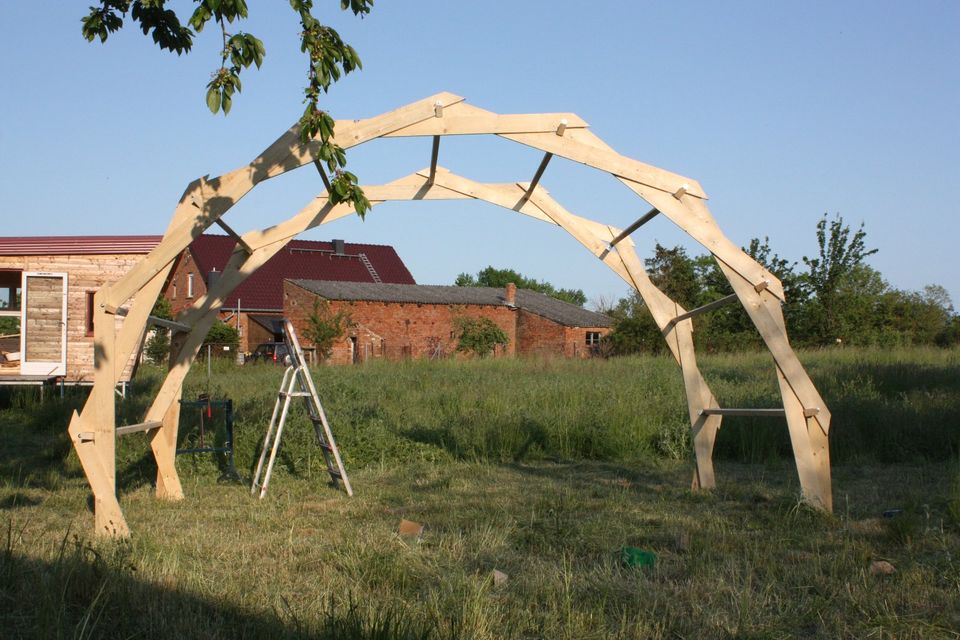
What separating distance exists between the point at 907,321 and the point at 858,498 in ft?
137

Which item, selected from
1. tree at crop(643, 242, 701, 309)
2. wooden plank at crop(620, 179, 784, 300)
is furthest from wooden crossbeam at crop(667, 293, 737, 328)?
tree at crop(643, 242, 701, 309)

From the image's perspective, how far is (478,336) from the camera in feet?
162

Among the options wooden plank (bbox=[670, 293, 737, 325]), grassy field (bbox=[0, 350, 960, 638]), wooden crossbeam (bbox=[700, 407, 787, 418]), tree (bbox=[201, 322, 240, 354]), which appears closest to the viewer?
grassy field (bbox=[0, 350, 960, 638])

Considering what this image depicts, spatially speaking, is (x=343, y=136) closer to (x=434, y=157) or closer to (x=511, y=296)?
(x=434, y=157)

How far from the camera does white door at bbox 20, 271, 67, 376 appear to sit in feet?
63.4

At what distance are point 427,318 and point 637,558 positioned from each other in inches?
1762

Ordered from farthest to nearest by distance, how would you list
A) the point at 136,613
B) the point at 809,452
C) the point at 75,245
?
the point at 75,245 → the point at 809,452 → the point at 136,613

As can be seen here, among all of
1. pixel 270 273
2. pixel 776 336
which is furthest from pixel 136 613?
pixel 270 273

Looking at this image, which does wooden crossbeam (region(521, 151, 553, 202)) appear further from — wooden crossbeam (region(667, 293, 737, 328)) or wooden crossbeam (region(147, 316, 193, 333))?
wooden crossbeam (region(147, 316, 193, 333))

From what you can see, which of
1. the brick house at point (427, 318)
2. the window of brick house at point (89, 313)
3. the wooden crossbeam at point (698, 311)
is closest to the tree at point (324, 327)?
the brick house at point (427, 318)

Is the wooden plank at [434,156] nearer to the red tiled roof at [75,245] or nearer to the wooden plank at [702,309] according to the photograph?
the wooden plank at [702,309]

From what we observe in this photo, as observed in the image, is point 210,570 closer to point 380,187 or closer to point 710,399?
point 380,187

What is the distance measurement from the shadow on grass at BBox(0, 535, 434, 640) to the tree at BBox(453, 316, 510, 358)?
144 feet

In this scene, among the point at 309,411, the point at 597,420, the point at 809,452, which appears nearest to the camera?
the point at 809,452
